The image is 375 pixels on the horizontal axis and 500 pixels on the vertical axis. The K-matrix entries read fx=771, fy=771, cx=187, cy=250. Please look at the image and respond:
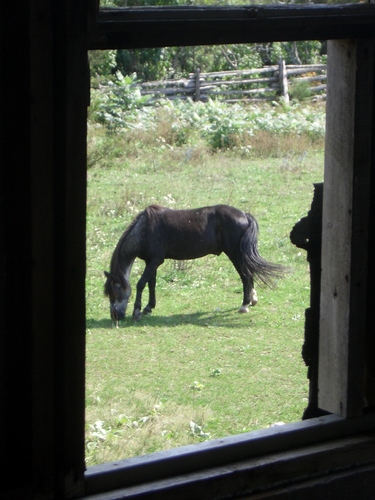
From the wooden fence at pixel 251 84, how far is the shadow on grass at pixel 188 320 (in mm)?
10831

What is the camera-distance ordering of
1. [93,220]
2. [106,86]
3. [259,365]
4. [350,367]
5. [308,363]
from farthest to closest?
[106,86] < [93,220] < [259,365] < [308,363] < [350,367]

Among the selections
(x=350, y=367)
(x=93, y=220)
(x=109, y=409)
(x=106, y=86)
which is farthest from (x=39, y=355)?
(x=106, y=86)

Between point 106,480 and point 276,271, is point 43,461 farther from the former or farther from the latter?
point 276,271

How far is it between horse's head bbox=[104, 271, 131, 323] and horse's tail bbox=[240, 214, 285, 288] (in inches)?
50.6

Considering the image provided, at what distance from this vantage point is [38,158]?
4.97ft

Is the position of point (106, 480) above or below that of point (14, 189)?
below

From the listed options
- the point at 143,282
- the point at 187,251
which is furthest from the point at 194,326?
the point at 187,251

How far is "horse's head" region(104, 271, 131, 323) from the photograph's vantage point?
24.8 feet

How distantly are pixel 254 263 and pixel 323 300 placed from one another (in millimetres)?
6182

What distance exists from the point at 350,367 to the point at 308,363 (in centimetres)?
25

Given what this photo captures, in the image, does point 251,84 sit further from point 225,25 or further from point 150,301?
point 225,25

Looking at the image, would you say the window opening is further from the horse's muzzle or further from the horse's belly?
the horse's belly

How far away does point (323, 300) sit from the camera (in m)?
2.04

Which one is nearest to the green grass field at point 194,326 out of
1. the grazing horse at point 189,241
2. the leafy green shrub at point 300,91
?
the grazing horse at point 189,241
